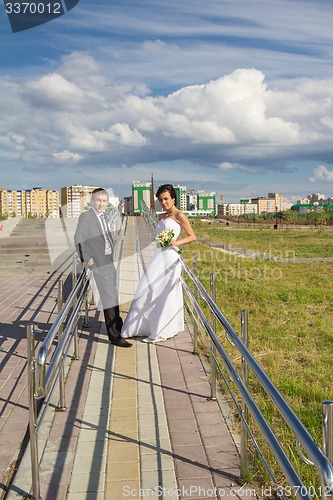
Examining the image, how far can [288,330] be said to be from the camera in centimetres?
727

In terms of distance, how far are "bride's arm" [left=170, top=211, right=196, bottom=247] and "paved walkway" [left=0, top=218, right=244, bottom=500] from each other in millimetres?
1313

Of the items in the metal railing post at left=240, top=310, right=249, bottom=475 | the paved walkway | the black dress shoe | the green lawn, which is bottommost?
the green lawn

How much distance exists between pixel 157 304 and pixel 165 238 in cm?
77

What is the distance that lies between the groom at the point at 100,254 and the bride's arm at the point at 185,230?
0.82m

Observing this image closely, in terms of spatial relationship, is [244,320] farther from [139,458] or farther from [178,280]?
[178,280]

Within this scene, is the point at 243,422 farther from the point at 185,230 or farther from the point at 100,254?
the point at 185,230

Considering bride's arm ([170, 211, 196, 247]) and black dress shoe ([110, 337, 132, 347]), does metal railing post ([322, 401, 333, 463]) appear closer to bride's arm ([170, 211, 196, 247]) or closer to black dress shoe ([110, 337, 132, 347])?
black dress shoe ([110, 337, 132, 347])

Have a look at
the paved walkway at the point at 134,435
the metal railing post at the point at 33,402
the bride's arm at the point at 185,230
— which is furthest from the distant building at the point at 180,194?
the metal railing post at the point at 33,402

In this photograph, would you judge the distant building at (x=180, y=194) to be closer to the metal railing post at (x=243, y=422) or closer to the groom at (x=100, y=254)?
the groom at (x=100, y=254)

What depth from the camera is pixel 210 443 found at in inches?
127

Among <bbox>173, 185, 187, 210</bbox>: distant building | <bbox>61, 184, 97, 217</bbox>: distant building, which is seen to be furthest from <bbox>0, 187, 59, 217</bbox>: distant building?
<bbox>61, 184, 97, 217</bbox>: distant building

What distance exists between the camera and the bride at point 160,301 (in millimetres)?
5754

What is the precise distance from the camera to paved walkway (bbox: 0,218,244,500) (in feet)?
8.88

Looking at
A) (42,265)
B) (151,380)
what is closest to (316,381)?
(151,380)
